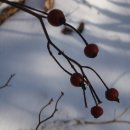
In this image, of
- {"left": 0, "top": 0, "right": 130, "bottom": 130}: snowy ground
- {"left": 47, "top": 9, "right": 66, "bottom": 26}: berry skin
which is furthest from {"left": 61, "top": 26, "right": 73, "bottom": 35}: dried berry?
Result: {"left": 47, "top": 9, "right": 66, "bottom": 26}: berry skin

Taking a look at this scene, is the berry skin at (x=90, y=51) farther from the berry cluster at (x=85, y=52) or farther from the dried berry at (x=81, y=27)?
the dried berry at (x=81, y=27)

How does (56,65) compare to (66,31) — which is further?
(66,31)

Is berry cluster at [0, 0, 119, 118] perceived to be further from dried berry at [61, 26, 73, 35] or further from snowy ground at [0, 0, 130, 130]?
dried berry at [61, 26, 73, 35]

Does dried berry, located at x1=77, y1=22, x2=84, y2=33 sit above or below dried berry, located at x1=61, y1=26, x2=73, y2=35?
below

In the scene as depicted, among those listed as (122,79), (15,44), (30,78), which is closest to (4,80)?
(30,78)

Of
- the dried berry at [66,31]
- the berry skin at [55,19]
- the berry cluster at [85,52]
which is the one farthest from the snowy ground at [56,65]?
the berry skin at [55,19]

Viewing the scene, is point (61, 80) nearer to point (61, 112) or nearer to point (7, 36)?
point (61, 112)

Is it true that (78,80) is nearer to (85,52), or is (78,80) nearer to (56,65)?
(85,52)

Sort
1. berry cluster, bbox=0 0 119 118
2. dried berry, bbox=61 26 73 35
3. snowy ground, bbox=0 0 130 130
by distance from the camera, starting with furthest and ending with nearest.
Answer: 1. dried berry, bbox=61 26 73 35
2. snowy ground, bbox=0 0 130 130
3. berry cluster, bbox=0 0 119 118

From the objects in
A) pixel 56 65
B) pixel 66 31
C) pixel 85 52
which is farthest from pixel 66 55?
pixel 66 31
